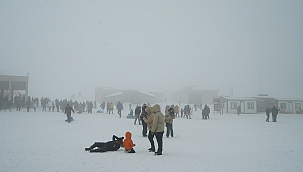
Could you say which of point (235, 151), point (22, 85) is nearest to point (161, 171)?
point (235, 151)

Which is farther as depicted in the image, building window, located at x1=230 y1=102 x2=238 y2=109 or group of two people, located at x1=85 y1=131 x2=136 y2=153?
building window, located at x1=230 y1=102 x2=238 y2=109

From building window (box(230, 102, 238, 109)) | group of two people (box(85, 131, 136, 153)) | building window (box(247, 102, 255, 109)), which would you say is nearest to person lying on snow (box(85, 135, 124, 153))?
group of two people (box(85, 131, 136, 153))

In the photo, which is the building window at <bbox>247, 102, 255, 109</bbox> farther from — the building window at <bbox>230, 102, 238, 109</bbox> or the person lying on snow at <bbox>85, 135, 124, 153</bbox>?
the person lying on snow at <bbox>85, 135, 124, 153</bbox>

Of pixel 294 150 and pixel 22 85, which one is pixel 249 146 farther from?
pixel 22 85

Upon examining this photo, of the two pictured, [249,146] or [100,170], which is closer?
[100,170]

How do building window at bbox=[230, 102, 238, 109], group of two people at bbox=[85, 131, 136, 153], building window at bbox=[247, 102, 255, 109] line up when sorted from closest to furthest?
group of two people at bbox=[85, 131, 136, 153], building window at bbox=[230, 102, 238, 109], building window at bbox=[247, 102, 255, 109]

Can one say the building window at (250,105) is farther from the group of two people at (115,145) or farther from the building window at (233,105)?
the group of two people at (115,145)

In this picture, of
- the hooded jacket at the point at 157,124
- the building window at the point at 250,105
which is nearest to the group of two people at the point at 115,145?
the hooded jacket at the point at 157,124

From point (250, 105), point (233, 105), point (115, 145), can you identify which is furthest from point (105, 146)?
point (250, 105)

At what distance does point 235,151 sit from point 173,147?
2.21 metres

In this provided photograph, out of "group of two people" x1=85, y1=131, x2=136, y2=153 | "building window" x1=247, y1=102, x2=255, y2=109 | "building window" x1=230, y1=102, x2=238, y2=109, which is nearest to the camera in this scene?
"group of two people" x1=85, y1=131, x2=136, y2=153

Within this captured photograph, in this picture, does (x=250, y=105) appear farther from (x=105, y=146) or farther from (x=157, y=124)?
(x=105, y=146)

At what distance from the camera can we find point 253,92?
8081 cm

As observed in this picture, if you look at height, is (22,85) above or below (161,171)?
above
